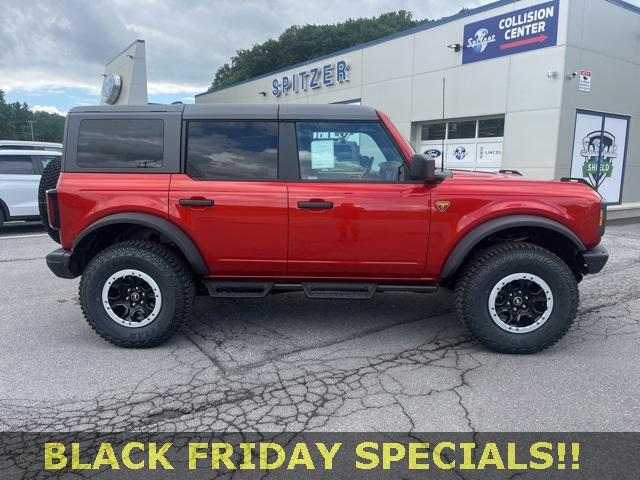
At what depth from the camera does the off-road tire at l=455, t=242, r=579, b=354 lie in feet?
11.9

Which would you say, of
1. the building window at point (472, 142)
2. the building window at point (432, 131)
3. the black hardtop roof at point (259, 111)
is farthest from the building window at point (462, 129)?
the black hardtop roof at point (259, 111)

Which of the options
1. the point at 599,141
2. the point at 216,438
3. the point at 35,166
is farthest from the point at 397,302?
the point at 599,141

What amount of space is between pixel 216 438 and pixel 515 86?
491 inches

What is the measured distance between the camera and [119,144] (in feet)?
12.6

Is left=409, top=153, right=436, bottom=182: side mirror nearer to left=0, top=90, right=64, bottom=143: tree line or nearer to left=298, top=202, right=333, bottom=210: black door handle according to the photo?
left=298, top=202, right=333, bottom=210: black door handle

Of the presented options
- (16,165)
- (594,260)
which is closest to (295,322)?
(594,260)

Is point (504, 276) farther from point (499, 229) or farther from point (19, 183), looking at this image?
point (19, 183)

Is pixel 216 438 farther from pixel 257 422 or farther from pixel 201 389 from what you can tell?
pixel 201 389

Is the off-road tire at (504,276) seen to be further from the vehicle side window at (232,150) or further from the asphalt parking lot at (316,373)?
the vehicle side window at (232,150)

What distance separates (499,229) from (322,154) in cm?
151

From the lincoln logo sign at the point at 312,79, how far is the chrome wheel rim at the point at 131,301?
51.4 ft

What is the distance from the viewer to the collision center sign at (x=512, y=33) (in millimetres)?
11539

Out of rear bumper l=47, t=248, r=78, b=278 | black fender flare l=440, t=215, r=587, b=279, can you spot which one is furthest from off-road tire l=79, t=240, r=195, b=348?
black fender flare l=440, t=215, r=587, b=279

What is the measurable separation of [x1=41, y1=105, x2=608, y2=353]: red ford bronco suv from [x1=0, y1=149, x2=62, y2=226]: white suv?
700cm
